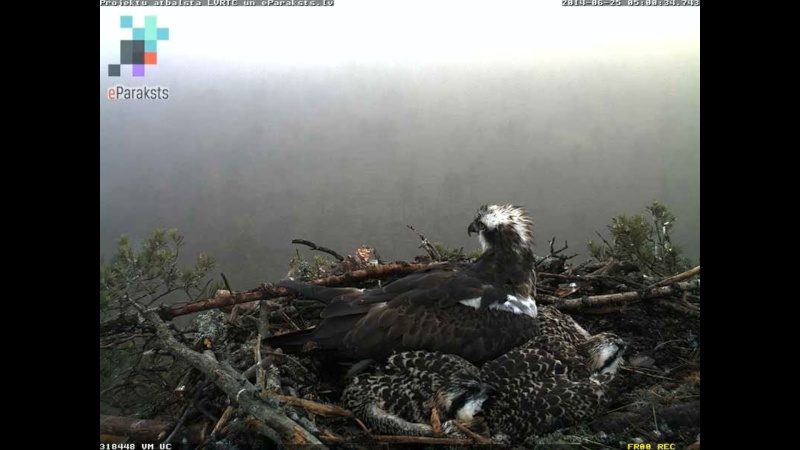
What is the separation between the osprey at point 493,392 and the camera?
284cm

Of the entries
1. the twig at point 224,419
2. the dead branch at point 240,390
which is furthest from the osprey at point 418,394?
the twig at point 224,419

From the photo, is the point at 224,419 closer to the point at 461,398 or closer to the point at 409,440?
the point at 409,440

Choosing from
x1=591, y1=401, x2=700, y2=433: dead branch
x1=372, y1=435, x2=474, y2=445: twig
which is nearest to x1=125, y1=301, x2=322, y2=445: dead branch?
x1=372, y1=435, x2=474, y2=445: twig

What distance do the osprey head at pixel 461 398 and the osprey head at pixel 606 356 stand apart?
0.77 m

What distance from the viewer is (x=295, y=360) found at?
317cm

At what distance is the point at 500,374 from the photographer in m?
3.06

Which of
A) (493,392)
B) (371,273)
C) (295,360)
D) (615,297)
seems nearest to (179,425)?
(295,360)

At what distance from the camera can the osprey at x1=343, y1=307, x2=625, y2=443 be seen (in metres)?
2.84

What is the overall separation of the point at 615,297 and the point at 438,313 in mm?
1322

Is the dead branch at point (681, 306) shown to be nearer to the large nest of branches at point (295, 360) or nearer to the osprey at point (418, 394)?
the large nest of branches at point (295, 360)

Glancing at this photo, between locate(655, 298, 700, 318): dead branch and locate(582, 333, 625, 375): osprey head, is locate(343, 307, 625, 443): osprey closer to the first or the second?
locate(582, 333, 625, 375): osprey head
